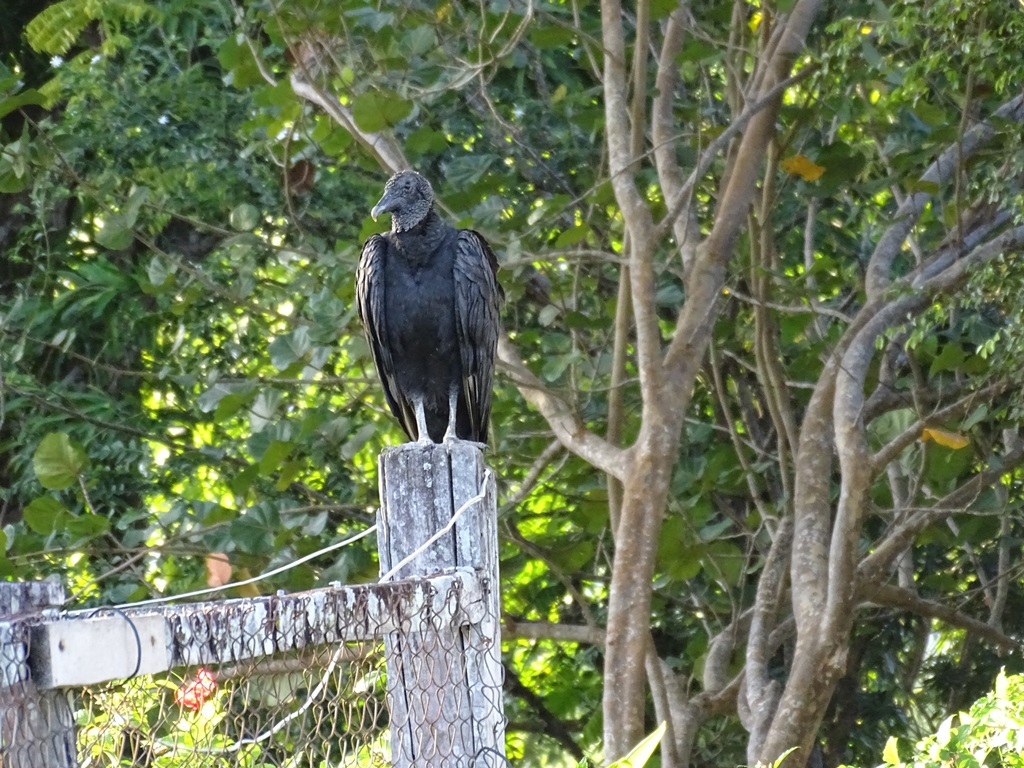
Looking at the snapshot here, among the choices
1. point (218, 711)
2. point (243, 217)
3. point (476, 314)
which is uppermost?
point (243, 217)

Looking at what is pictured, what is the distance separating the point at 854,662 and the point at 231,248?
Result: 296 cm

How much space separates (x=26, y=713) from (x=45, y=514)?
2405 millimetres

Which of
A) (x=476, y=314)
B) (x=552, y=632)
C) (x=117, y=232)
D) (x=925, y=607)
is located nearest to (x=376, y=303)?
(x=476, y=314)

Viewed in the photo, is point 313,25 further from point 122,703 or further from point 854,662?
point 854,662

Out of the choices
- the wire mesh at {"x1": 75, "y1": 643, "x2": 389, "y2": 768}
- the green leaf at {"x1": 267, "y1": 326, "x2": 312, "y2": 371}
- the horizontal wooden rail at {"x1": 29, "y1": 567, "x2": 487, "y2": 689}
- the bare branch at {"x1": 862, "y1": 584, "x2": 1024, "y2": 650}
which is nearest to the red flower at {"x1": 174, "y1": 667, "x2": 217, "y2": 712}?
the wire mesh at {"x1": 75, "y1": 643, "x2": 389, "y2": 768}

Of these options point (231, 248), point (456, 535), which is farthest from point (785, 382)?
point (456, 535)

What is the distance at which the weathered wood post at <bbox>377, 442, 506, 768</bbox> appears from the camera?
2.05 meters

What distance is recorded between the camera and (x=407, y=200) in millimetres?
3500

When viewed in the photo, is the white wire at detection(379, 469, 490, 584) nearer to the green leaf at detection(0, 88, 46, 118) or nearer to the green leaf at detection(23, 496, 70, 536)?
the green leaf at detection(23, 496, 70, 536)

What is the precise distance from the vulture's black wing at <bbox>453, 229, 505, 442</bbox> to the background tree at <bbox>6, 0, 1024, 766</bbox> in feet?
0.58

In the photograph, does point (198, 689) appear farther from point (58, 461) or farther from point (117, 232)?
point (117, 232)

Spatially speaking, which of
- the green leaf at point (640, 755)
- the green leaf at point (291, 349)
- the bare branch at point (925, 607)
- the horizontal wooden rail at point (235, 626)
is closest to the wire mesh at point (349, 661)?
the horizontal wooden rail at point (235, 626)

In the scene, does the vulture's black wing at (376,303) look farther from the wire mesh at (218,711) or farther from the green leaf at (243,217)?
the wire mesh at (218,711)

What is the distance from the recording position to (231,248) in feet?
15.2
